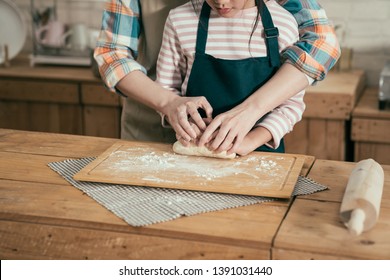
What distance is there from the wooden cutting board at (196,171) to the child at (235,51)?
0.66ft

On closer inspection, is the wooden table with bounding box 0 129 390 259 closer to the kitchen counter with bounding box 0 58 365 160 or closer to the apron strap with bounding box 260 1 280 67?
the apron strap with bounding box 260 1 280 67

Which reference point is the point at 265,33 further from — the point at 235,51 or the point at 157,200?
the point at 157,200

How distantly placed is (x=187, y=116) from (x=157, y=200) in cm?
41

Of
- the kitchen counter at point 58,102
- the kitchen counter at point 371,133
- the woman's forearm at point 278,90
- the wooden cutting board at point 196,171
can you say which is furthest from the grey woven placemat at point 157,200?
the kitchen counter at point 58,102

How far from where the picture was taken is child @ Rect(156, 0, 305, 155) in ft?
6.40

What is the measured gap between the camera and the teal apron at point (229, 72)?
6.42 ft

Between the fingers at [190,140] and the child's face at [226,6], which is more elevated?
the child's face at [226,6]

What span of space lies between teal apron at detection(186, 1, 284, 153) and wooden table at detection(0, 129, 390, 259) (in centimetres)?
46

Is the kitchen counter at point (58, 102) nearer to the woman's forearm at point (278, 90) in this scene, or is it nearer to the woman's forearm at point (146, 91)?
the woman's forearm at point (146, 91)

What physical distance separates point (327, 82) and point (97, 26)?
1.46 meters

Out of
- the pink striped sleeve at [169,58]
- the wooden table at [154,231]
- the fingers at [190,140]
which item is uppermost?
the pink striped sleeve at [169,58]

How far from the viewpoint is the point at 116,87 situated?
202 centimetres

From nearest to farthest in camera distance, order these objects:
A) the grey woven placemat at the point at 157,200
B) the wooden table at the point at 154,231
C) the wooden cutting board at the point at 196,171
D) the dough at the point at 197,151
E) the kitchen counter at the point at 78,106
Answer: the wooden table at the point at 154,231 < the grey woven placemat at the point at 157,200 < the wooden cutting board at the point at 196,171 < the dough at the point at 197,151 < the kitchen counter at the point at 78,106
